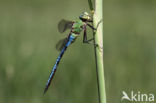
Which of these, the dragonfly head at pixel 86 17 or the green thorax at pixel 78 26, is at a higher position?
the dragonfly head at pixel 86 17

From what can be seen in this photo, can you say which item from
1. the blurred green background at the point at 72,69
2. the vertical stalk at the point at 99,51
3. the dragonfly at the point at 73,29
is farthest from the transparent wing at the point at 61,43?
the blurred green background at the point at 72,69

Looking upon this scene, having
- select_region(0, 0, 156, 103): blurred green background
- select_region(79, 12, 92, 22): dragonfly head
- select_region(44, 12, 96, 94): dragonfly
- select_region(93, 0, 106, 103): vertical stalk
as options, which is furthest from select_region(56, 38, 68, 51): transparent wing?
select_region(0, 0, 156, 103): blurred green background

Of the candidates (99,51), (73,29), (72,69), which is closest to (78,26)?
(73,29)

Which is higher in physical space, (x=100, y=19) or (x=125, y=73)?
(x=100, y=19)

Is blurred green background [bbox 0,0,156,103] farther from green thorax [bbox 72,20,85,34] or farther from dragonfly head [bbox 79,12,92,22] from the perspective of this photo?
dragonfly head [bbox 79,12,92,22]

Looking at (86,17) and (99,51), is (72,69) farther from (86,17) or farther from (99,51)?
(99,51)

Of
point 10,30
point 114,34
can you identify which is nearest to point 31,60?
point 10,30

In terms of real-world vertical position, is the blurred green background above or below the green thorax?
below

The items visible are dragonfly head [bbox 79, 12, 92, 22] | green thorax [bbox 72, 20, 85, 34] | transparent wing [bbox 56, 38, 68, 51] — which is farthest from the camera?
transparent wing [bbox 56, 38, 68, 51]

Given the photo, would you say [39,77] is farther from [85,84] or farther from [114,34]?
[114,34]

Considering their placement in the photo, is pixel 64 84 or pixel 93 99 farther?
pixel 64 84

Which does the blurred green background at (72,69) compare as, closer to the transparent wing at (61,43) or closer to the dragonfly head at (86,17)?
the transparent wing at (61,43)
